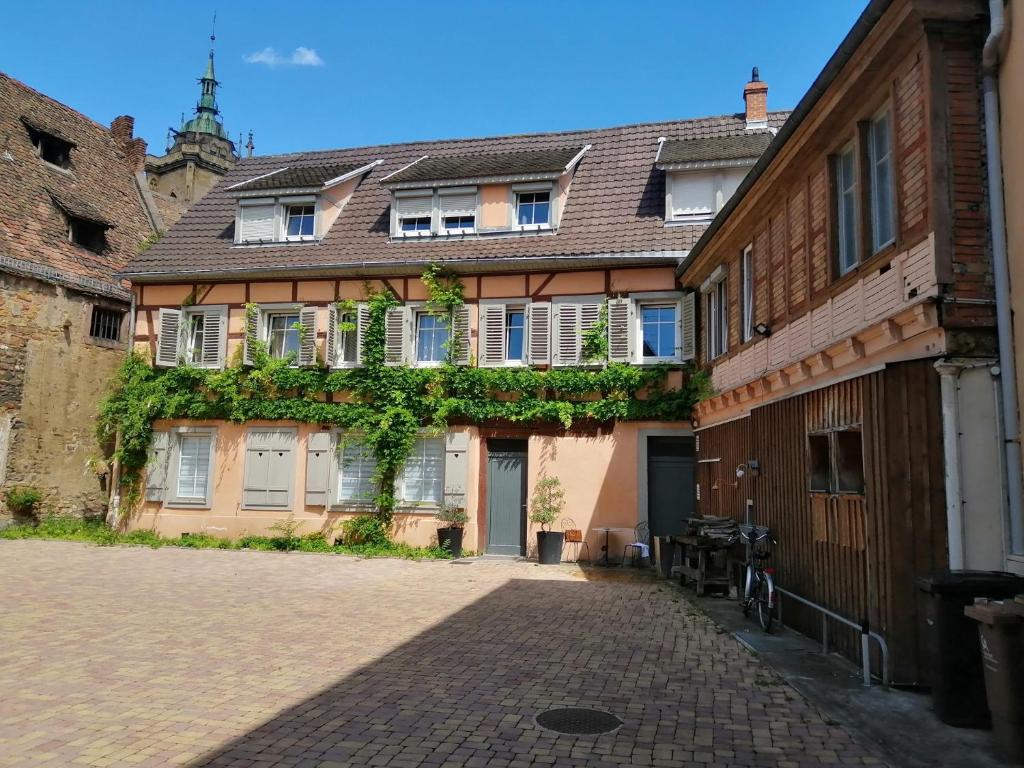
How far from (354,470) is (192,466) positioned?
13.5 ft

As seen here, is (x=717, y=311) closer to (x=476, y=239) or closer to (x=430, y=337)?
(x=476, y=239)

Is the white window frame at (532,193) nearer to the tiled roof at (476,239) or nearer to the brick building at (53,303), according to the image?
the tiled roof at (476,239)

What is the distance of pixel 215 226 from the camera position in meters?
20.0

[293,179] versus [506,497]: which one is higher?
[293,179]

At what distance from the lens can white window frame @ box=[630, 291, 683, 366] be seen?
611 inches

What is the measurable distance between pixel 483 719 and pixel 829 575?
412cm

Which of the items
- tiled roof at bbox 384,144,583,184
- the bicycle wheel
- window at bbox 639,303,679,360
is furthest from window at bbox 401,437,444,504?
the bicycle wheel

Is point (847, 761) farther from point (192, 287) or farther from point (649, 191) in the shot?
point (192, 287)

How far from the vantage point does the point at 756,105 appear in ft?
59.0

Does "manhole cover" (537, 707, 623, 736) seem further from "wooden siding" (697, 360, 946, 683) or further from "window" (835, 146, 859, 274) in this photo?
"window" (835, 146, 859, 274)

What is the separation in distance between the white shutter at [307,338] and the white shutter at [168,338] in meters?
3.22

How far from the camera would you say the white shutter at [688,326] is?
15.0 metres

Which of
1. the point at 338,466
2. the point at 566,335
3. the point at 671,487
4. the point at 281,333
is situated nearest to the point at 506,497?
the point at 671,487

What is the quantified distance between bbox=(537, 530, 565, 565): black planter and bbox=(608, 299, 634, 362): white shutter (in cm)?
376
